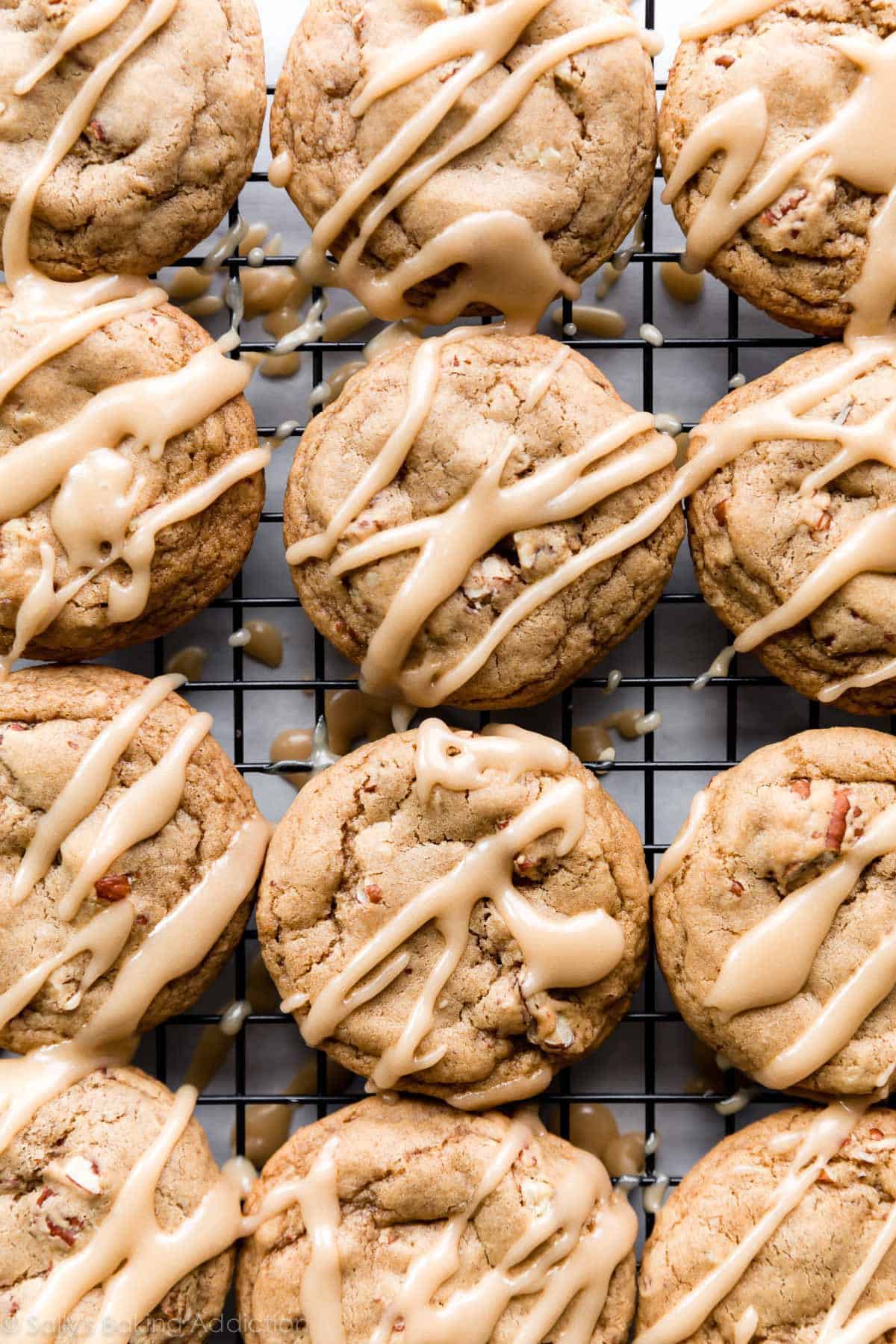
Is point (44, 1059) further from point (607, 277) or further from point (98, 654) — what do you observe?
point (607, 277)

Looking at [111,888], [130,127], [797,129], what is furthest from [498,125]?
[111,888]

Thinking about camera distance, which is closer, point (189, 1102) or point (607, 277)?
point (189, 1102)

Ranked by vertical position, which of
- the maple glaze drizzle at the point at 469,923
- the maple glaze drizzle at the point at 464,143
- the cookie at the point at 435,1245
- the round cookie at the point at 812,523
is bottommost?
the cookie at the point at 435,1245

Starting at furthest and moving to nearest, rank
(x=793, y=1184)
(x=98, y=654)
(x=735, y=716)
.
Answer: (x=735, y=716) < (x=98, y=654) < (x=793, y=1184)

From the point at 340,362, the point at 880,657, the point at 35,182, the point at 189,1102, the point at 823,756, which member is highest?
the point at 35,182

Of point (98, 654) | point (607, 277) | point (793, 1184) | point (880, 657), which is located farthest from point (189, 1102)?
point (607, 277)

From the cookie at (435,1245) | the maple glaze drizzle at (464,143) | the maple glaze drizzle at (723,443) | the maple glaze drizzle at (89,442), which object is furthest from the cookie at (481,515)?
the cookie at (435,1245)

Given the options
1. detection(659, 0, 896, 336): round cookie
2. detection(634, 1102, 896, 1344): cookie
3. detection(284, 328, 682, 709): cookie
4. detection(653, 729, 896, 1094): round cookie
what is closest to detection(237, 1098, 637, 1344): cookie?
detection(634, 1102, 896, 1344): cookie

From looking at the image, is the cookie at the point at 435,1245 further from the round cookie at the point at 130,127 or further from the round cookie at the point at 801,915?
the round cookie at the point at 130,127

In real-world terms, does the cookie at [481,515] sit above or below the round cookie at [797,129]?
below
